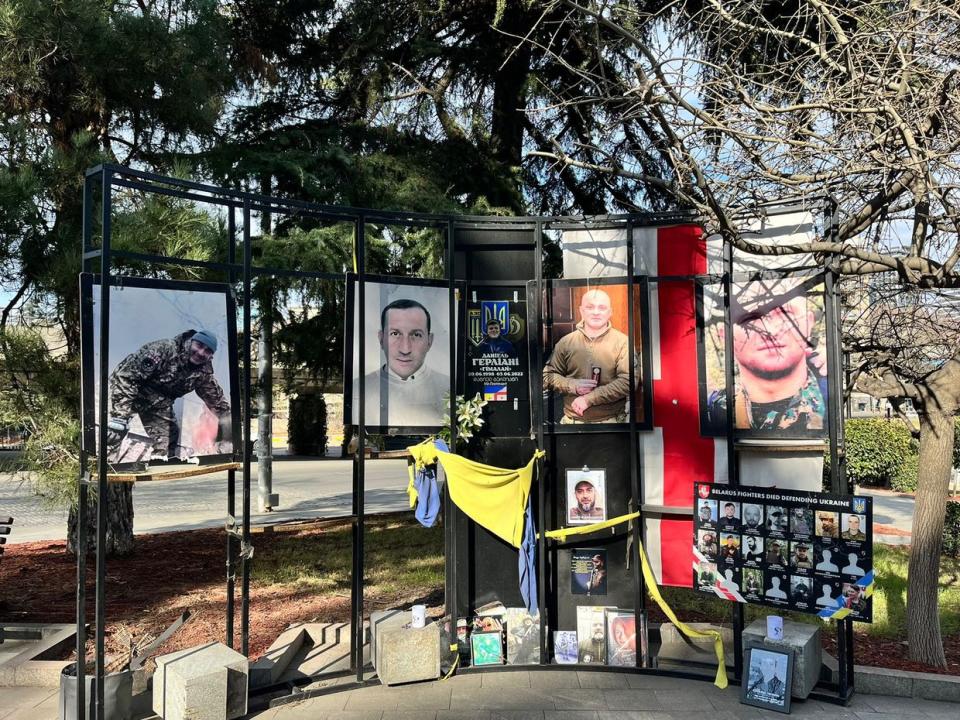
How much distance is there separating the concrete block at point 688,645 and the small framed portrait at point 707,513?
1299 millimetres

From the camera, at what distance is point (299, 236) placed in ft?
35.4

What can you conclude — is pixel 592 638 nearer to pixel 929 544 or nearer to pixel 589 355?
pixel 589 355

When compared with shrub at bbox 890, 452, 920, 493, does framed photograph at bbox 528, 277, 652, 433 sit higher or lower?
higher

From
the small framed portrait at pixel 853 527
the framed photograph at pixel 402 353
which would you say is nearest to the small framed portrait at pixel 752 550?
the small framed portrait at pixel 853 527

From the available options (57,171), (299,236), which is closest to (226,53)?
(299,236)

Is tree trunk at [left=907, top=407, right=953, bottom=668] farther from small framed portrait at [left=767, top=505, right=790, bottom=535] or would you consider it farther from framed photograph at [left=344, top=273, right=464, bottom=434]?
framed photograph at [left=344, top=273, right=464, bottom=434]

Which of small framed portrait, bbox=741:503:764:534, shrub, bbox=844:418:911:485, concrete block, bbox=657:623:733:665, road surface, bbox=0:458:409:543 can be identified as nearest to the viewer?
small framed portrait, bbox=741:503:764:534

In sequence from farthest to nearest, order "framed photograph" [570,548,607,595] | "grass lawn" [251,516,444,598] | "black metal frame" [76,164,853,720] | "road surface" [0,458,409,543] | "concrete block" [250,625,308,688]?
"road surface" [0,458,409,543] < "grass lawn" [251,516,444,598] < "framed photograph" [570,548,607,595] < "concrete block" [250,625,308,688] < "black metal frame" [76,164,853,720]

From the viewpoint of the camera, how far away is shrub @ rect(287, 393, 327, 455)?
43.7ft

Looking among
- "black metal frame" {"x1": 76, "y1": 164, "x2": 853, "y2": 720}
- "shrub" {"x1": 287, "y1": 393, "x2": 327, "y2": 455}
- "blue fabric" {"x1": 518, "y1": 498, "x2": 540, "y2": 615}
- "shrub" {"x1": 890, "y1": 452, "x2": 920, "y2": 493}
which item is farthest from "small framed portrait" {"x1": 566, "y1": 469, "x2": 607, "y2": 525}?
"shrub" {"x1": 890, "y1": 452, "x2": 920, "y2": 493}

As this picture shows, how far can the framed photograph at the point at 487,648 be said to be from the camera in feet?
24.3

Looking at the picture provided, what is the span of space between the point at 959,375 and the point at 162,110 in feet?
31.3

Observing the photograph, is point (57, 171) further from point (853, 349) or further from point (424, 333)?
point (853, 349)

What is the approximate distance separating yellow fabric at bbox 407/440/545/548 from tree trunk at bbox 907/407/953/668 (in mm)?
3800
